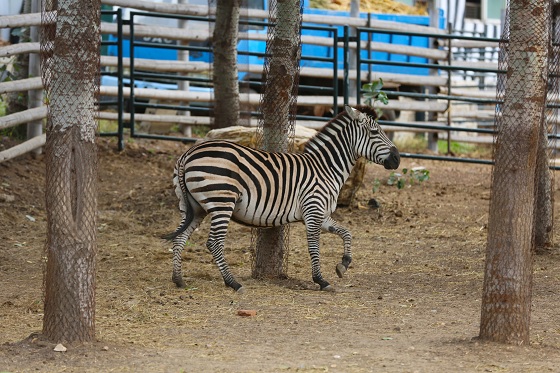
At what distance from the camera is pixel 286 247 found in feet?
26.9

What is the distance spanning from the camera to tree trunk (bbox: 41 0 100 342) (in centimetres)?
544

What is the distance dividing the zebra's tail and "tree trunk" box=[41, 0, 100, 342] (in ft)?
7.20

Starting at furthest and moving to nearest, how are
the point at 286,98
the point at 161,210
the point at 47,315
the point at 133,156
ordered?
the point at 133,156, the point at 161,210, the point at 286,98, the point at 47,315

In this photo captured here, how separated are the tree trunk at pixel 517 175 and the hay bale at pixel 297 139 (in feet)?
14.4

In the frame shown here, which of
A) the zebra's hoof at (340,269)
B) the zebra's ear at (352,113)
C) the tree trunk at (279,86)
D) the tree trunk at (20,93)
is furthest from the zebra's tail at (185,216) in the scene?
the tree trunk at (20,93)

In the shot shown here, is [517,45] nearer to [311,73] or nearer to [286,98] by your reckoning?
[286,98]

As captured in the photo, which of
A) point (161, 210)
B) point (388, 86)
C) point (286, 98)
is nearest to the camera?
point (286, 98)

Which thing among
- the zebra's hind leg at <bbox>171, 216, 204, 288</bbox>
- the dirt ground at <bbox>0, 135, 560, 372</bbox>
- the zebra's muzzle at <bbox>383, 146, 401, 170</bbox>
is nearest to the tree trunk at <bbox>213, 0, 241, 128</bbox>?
the dirt ground at <bbox>0, 135, 560, 372</bbox>

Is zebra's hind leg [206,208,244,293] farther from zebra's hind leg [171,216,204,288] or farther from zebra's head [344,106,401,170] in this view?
zebra's head [344,106,401,170]

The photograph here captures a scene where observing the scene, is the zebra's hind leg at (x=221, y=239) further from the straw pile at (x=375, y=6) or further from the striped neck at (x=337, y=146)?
the straw pile at (x=375, y=6)

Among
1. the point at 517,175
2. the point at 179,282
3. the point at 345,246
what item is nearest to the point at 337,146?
the point at 345,246

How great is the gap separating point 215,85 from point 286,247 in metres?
3.99

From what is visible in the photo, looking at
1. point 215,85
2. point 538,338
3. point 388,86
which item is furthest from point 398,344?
point 388,86

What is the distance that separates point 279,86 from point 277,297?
6.10 feet
